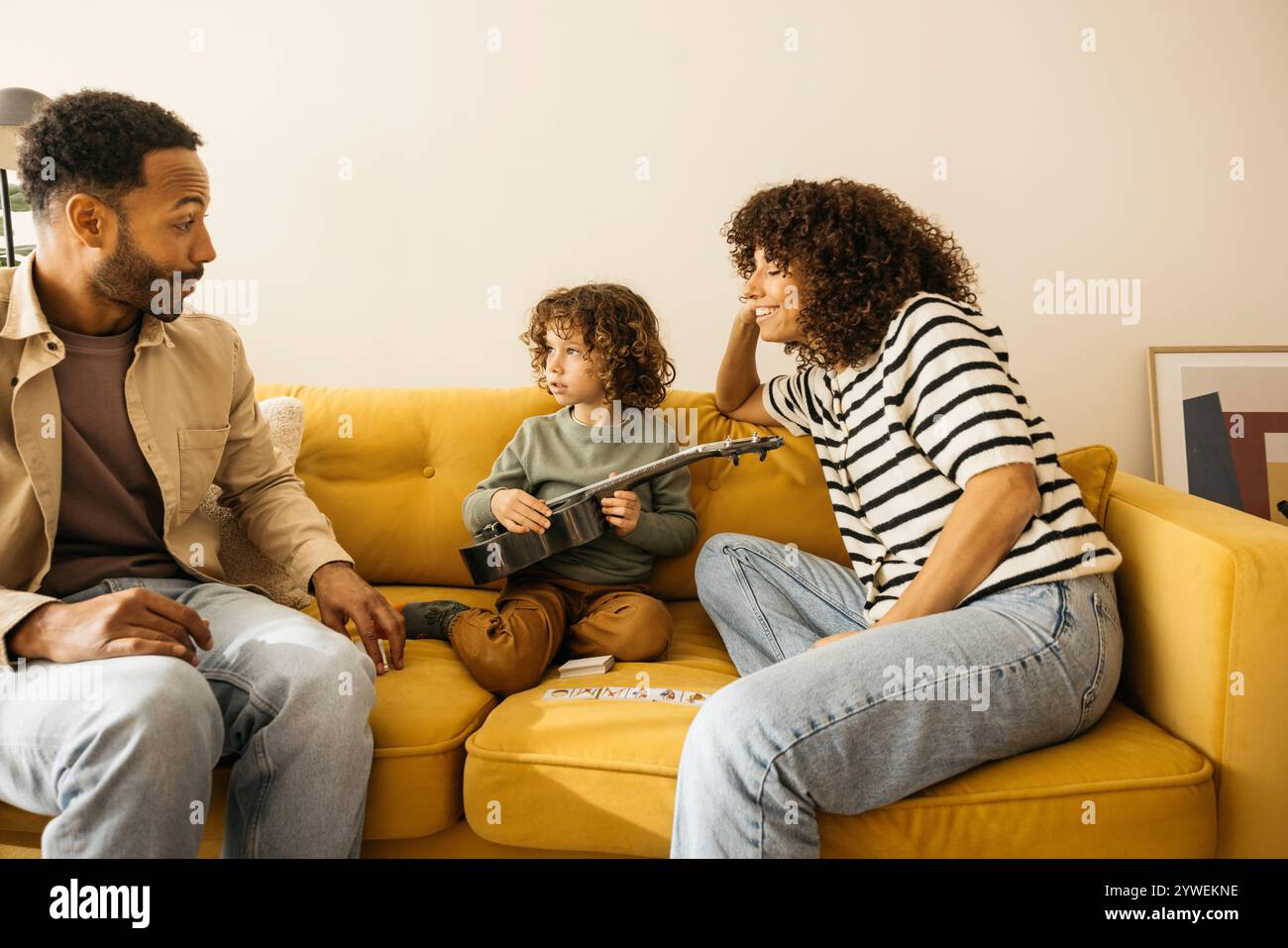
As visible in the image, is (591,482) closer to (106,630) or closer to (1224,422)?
(106,630)

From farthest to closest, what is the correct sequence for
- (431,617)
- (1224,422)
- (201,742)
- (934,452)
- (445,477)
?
(1224,422) → (445,477) → (431,617) → (934,452) → (201,742)

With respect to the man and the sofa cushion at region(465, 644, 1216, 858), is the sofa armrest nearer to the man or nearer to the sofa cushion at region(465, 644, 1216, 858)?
the sofa cushion at region(465, 644, 1216, 858)

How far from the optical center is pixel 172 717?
1.10 metres

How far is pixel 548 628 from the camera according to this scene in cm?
162

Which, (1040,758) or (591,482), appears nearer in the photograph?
(1040,758)

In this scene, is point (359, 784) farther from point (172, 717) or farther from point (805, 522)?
Answer: point (805, 522)

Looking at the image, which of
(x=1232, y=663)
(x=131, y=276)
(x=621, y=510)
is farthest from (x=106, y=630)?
(x=1232, y=663)

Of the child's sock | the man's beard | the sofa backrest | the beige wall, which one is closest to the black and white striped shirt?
the sofa backrest

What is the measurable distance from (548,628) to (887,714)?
0.67 metres

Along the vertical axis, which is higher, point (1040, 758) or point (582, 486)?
point (582, 486)

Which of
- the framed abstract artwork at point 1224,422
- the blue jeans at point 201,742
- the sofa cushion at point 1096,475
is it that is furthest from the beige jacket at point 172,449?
the framed abstract artwork at point 1224,422

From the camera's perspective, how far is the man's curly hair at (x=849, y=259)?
1.46 m

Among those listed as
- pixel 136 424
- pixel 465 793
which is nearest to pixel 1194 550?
pixel 465 793
